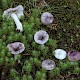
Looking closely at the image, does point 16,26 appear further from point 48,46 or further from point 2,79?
point 2,79

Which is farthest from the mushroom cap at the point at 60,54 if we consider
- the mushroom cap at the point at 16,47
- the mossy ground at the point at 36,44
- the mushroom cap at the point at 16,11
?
the mushroom cap at the point at 16,11

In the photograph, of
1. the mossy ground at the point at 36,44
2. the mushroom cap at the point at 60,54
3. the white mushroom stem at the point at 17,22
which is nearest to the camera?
the mossy ground at the point at 36,44

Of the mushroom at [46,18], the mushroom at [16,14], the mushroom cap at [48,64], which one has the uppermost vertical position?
the mushroom at [16,14]

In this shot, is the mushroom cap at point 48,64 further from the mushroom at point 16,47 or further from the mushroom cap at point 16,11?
the mushroom cap at point 16,11

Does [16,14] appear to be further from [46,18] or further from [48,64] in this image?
[48,64]

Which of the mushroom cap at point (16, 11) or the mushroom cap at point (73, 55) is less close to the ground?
the mushroom cap at point (16, 11)

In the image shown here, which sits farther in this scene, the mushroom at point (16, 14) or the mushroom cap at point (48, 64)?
the mushroom at point (16, 14)

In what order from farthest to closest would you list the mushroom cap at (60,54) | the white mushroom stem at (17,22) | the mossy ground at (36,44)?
the white mushroom stem at (17,22) → the mushroom cap at (60,54) → the mossy ground at (36,44)
